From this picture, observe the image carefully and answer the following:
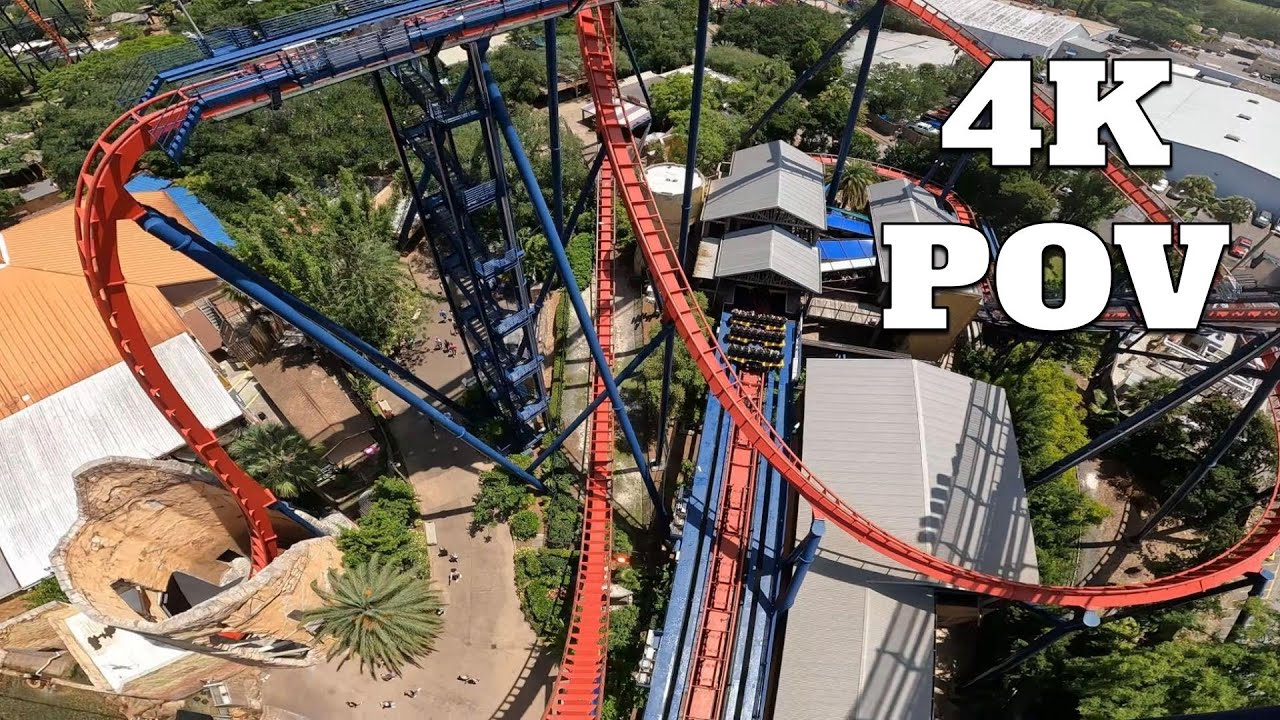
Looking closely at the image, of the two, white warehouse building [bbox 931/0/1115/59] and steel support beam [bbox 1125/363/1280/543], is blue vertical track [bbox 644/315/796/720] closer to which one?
steel support beam [bbox 1125/363/1280/543]

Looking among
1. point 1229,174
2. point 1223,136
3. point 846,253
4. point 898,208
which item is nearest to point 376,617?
point 846,253

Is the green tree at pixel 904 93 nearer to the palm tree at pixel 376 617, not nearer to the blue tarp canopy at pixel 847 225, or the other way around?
the blue tarp canopy at pixel 847 225

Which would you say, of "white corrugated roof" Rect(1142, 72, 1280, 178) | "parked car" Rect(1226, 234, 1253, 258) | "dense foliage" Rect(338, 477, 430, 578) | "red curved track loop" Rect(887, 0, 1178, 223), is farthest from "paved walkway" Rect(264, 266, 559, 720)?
"white corrugated roof" Rect(1142, 72, 1280, 178)

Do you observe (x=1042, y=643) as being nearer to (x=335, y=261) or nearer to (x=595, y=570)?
(x=595, y=570)

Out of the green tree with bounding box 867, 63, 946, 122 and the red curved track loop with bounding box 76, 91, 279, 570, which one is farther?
the green tree with bounding box 867, 63, 946, 122

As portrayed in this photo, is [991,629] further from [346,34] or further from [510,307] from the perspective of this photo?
[346,34]

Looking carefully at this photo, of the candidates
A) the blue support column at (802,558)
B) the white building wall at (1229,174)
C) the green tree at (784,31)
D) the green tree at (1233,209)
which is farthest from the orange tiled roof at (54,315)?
the white building wall at (1229,174)

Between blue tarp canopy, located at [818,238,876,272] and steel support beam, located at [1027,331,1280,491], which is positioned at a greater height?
blue tarp canopy, located at [818,238,876,272]
